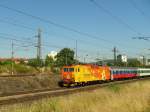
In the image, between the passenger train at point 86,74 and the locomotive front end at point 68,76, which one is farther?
the passenger train at point 86,74

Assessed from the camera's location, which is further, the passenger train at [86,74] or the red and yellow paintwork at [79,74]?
the passenger train at [86,74]

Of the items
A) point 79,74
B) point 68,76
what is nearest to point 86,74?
point 79,74

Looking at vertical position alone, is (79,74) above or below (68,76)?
above

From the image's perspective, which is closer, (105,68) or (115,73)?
(105,68)

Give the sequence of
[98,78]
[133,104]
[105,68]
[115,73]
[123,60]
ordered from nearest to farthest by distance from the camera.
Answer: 1. [133,104]
2. [98,78]
3. [105,68]
4. [115,73]
5. [123,60]

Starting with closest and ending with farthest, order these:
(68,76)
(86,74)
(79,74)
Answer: (68,76) < (79,74) < (86,74)

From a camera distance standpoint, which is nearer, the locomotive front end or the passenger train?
the locomotive front end

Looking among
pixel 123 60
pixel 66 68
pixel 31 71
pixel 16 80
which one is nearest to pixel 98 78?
pixel 66 68

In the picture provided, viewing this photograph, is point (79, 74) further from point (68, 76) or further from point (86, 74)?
point (86, 74)

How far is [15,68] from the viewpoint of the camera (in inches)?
2293

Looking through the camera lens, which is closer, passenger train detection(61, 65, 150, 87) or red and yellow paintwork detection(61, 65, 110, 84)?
red and yellow paintwork detection(61, 65, 110, 84)

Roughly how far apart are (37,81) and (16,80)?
4555 millimetres

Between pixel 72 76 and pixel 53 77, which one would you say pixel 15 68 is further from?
pixel 72 76

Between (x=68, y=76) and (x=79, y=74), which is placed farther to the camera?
(x=79, y=74)
